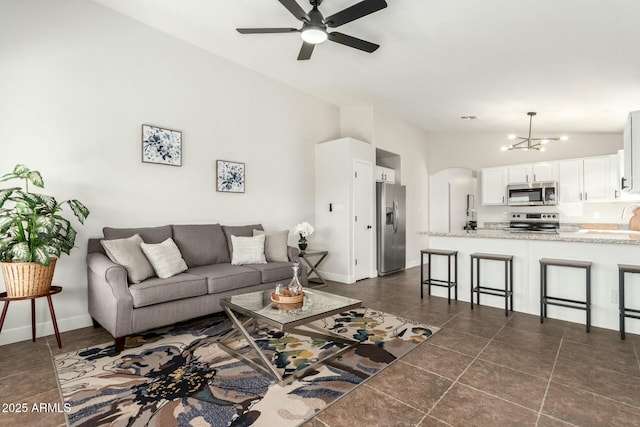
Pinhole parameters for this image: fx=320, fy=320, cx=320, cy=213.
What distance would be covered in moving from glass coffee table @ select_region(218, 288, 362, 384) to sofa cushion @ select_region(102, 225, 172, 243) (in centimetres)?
133

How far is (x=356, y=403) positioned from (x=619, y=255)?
3.10 meters

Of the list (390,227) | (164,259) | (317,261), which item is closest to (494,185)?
(390,227)

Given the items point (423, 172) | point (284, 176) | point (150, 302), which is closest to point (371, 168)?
point (284, 176)

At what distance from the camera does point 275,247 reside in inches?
164

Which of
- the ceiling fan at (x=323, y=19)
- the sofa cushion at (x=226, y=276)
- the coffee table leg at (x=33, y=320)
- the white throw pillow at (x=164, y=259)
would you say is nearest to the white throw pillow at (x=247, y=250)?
the sofa cushion at (x=226, y=276)

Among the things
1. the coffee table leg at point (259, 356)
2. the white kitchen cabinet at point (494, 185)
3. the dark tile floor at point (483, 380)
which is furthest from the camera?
the white kitchen cabinet at point (494, 185)

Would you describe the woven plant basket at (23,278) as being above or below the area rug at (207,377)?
above

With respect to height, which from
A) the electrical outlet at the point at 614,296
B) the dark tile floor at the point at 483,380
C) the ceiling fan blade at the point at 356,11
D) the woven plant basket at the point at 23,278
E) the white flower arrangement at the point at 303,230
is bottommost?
the dark tile floor at the point at 483,380

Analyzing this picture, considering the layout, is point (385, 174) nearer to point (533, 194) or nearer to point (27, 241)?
point (533, 194)

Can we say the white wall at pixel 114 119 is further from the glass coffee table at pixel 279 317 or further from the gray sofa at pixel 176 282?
the glass coffee table at pixel 279 317

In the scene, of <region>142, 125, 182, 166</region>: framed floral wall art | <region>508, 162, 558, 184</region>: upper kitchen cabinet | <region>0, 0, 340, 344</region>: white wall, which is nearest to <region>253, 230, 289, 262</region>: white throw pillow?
<region>0, 0, 340, 344</region>: white wall

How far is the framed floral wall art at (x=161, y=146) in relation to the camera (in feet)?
11.7

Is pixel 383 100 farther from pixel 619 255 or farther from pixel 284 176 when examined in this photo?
pixel 619 255

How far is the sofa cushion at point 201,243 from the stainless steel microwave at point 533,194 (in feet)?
17.6
